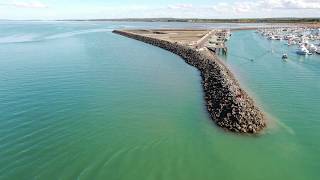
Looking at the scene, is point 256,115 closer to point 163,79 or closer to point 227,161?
point 227,161

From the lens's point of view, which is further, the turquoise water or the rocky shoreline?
the rocky shoreline

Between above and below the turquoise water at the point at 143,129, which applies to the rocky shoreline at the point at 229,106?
above

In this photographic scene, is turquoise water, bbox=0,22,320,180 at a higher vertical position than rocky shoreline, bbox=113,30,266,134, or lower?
lower

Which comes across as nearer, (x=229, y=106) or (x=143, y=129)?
(x=143, y=129)

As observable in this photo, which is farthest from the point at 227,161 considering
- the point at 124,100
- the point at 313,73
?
the point at 313,73

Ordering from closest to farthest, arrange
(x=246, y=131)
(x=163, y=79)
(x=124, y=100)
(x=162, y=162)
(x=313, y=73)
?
1. (x=162, y=162)
2. (x=246, y=131)
3. (x=124, y=100)
4. (x=163, y=79)
5. (x=313, y=73)

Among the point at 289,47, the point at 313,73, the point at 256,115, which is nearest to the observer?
the point at 256,115

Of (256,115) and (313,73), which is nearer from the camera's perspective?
(256,115)

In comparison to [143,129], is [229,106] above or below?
above
